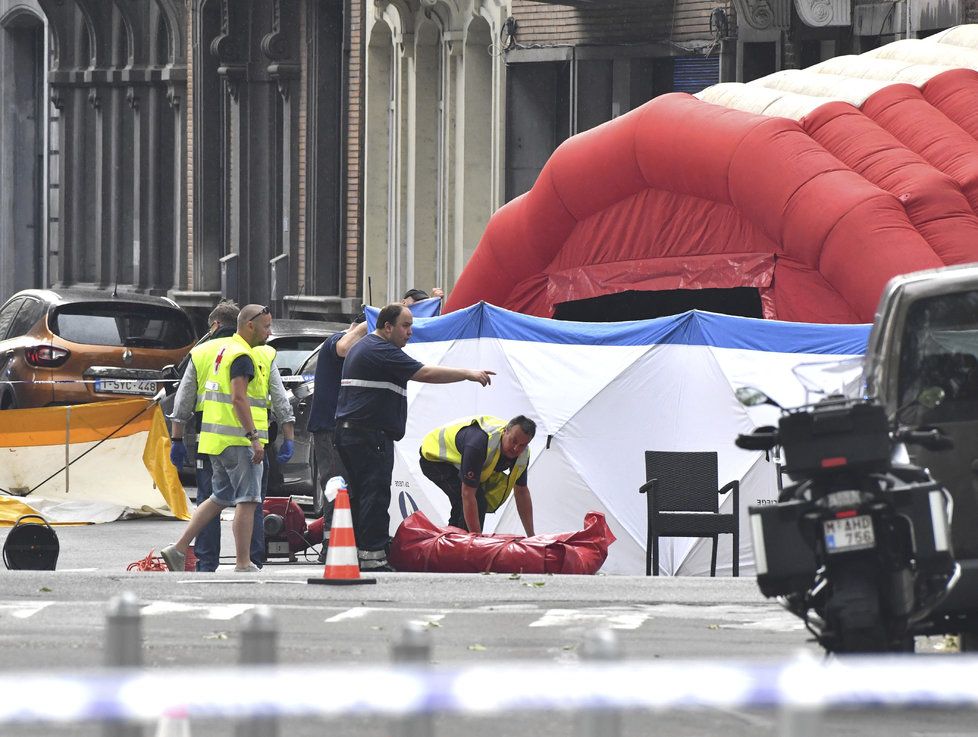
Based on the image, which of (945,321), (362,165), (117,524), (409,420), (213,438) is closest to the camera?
(945,321)

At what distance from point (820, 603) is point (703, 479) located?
Answer: 605 centimetres

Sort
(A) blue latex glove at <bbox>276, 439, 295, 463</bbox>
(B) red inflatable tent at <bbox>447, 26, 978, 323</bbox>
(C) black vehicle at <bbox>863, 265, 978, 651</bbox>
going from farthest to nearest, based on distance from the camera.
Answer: (B) red inflatable tent at <bbox>447, 26, 978, 323</bbox> < (A) blue latex glove at <bbox>276, 439, 295, 463</bbox> < (C) black vehicle at <bbox>863, 265, 978, 651</bbox>

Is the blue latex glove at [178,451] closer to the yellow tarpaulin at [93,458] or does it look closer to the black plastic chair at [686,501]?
the black plastic chair at [686,501]

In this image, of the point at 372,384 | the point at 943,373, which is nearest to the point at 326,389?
the point at 372,384

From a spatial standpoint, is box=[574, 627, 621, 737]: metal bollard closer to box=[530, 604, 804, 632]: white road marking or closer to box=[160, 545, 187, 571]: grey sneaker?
box=[530, 604, 804, 632]: white road marking

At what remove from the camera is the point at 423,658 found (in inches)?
157

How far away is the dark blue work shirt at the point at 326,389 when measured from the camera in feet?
46.8

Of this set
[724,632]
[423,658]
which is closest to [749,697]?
[423,658]

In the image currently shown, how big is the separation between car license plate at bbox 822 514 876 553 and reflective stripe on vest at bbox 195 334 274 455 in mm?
6189

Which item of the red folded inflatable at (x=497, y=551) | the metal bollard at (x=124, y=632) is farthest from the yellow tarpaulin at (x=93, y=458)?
the metal bollard at (x=124, y=632)

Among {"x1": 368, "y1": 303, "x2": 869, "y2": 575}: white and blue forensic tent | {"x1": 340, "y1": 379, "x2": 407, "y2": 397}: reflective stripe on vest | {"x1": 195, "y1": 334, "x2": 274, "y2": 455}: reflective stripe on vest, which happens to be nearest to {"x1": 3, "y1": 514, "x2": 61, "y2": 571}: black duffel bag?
{"x1": 195, "y1": 334, "x2": 274, "y2": 455}: reflective stripe on vest

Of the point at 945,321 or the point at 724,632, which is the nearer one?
the point at 945,321

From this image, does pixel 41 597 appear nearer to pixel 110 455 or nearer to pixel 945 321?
pixel 945 321

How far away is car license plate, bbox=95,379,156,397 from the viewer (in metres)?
21.5
